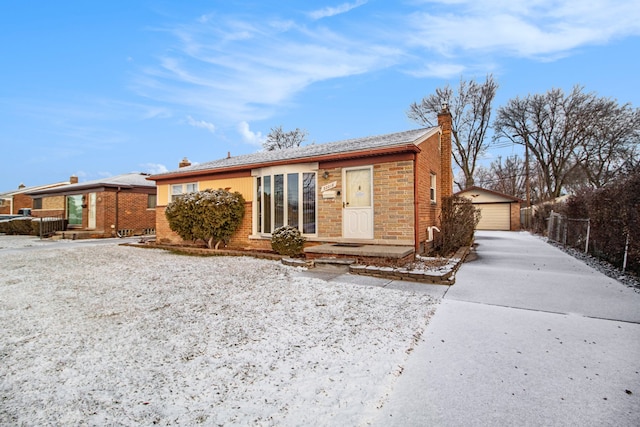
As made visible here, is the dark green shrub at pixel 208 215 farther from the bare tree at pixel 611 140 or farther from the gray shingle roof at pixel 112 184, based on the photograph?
the bare tree at pixel 611 140

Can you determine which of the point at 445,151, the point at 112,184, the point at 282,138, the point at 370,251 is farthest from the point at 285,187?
the point at 282,138

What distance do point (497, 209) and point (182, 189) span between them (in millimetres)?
22110

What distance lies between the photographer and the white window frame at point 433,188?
31.8 feet

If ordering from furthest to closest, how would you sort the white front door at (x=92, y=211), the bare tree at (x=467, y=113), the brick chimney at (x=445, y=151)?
the bare tree at (x=467, y=113), the white front door at (x=92, y=211), the brick chimney at (x=445, y=151)

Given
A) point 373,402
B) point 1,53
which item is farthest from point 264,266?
point 1,53

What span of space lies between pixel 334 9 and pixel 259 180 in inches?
220

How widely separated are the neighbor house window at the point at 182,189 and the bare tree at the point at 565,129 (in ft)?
84.1

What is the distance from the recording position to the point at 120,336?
10.8 feet

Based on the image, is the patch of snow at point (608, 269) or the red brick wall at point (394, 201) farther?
the red brick wall at point (394, 201)

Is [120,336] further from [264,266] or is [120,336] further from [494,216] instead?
[494,216]

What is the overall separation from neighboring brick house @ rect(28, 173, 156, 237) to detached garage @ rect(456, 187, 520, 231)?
70.9 feet

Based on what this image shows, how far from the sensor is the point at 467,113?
1110 inches

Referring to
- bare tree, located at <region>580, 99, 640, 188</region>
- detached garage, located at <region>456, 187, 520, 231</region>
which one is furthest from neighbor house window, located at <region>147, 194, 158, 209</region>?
bare tree, located at <region>580, 99, 640, 188</region>

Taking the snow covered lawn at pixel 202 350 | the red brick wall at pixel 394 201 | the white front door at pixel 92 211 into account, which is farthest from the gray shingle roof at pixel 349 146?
the white front door at pixel 92 211
